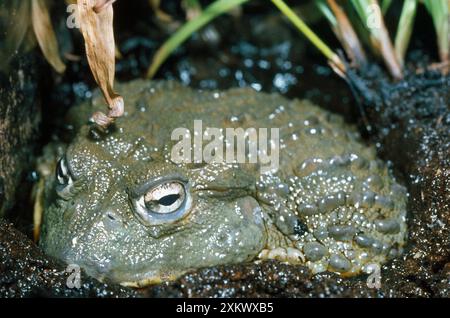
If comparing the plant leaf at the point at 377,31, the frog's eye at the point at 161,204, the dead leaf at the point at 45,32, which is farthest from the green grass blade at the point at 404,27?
the dead leaf at the point at 45,32

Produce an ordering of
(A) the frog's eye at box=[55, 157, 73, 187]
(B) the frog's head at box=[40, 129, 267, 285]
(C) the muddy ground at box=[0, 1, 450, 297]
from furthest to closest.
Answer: (A) the frog's eye at box=[55, 157, 73, 187]
(B) the frog's head at box=[40, 129, 267, 285]
(C) the muddy ground at box=[0, 1, 450, 297]

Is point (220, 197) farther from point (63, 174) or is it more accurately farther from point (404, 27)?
point (404, 27)

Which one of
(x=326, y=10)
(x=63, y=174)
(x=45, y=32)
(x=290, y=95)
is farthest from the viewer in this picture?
(x=290, y=95)

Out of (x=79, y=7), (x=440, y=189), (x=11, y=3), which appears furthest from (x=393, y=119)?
(x=11, y=3)

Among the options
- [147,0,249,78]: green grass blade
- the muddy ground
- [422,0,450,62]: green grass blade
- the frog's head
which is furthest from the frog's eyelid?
[422,0,450,62]: green grass blade
